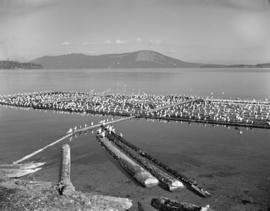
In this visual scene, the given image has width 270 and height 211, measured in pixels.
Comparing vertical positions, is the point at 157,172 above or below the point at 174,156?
above

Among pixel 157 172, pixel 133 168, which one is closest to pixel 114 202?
pixel 157 172

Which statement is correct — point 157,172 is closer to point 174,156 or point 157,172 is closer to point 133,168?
point 133,168

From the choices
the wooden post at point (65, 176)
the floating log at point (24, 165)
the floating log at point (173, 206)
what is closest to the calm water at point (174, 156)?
the wooden post at point (65, 176)

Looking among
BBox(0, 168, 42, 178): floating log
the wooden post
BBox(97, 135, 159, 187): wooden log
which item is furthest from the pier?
BBox(0, 168, 42, 178): floating log

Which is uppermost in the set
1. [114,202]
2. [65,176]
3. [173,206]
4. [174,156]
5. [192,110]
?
[192,110]

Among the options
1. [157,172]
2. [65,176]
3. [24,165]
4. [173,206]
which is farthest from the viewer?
[24,165]

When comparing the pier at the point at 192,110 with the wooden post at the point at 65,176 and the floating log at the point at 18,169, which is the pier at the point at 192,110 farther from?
the floating log at the point at 18,169

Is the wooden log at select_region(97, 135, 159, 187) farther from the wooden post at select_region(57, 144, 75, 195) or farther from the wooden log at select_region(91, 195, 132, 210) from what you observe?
the wooden post at select_region(57, 144, 75, 195)
